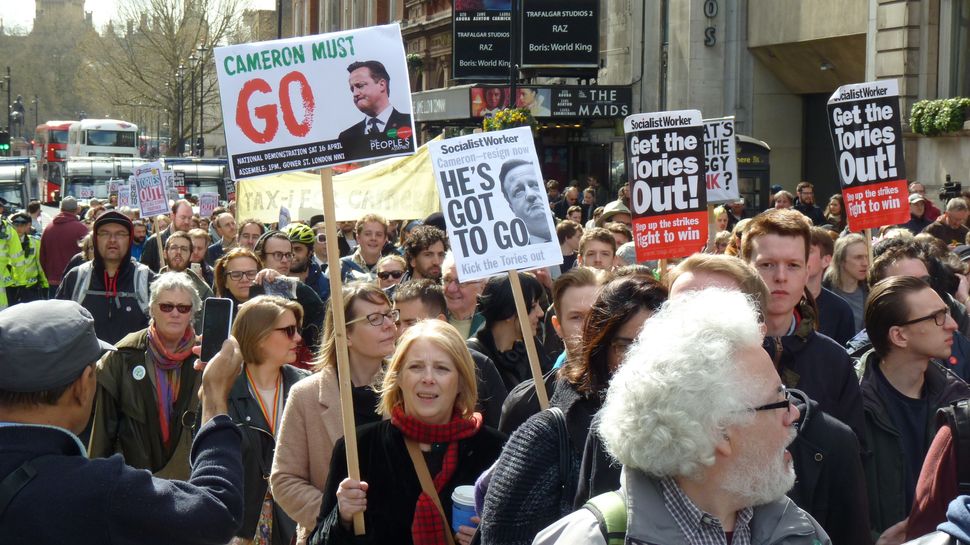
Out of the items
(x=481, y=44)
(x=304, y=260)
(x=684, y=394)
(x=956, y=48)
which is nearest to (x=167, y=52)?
(x=481, y=44)

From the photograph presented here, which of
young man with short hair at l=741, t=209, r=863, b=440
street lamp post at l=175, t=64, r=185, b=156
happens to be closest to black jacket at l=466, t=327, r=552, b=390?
young man with short hair at l=741, t=209, r=863, b=440

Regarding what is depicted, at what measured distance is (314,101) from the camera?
5914mm

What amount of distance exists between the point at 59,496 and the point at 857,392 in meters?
2.66

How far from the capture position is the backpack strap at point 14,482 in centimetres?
320

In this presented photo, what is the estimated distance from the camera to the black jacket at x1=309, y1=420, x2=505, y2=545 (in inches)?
177

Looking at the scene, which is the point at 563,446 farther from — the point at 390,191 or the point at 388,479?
the point at 390,191

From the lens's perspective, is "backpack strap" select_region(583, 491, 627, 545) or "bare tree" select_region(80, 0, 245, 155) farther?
"bare tree" select_region(80, 0, 245, 155)

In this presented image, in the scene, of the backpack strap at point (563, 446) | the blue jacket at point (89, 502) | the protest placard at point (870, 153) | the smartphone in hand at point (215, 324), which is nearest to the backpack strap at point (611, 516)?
the backpack strap at point (563, 446)

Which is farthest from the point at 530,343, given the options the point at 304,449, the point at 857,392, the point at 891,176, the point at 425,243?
the point at 891,176

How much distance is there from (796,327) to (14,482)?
273 centimetres

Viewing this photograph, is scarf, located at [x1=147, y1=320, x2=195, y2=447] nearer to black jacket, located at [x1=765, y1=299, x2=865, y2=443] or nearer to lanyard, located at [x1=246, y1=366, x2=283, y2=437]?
lanyard, located at [x1=246, y1=366, x2=283, y2=437]

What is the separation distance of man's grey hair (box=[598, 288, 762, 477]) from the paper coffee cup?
4.81ft

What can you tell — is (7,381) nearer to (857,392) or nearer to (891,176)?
(857,392)

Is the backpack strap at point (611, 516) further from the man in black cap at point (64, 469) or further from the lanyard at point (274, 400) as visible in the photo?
the lanyard at point (274, 400)
